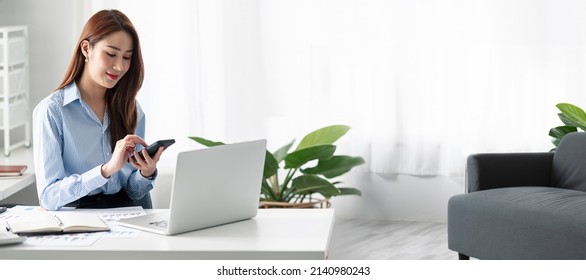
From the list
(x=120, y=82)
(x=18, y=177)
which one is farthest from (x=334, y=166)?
(x=120, y=82)

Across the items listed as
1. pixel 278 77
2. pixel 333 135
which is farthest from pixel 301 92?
pixel 333 135

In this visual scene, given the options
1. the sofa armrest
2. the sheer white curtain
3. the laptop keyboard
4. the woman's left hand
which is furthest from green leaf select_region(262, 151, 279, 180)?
the laptop keyboard

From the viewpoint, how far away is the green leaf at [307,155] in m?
4.48

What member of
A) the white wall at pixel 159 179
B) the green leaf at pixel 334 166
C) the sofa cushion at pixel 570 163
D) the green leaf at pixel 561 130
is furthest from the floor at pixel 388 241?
the green leaf at pixel 561 130

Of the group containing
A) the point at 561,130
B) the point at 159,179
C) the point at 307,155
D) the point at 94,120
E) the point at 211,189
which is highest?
the point at 94,120

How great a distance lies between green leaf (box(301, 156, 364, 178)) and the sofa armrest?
843mm

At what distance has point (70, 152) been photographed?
2.73 meters

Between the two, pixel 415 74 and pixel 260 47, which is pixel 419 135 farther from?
pixel 260 47

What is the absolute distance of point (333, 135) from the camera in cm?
466

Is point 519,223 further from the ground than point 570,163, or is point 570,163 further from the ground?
point 570,163

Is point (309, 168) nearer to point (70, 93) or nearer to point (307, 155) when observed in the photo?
point (307, 155)

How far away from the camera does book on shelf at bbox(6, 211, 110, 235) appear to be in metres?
2.22

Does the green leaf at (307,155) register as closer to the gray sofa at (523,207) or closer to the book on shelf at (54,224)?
the gray sofa at (523,207)

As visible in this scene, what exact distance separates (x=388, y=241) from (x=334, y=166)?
48 centimetres
